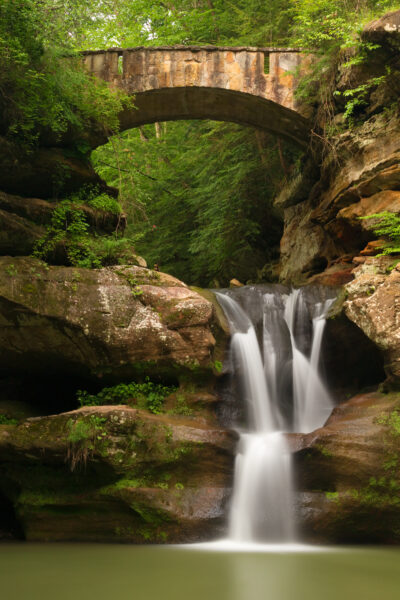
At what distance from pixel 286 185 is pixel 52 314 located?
999 cm

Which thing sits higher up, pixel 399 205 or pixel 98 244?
pixel 399 205

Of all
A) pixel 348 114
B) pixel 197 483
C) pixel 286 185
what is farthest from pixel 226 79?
pixel 197 483

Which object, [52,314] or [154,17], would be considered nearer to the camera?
[52,314]

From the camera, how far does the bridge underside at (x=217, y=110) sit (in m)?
12.9

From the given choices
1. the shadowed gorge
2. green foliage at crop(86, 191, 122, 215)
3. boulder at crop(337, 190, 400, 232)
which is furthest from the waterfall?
green foliage at crop(86, 191, 122, 215)

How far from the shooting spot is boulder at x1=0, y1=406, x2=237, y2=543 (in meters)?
6.73

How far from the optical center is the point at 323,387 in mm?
9383

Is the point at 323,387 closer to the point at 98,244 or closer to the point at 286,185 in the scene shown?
the point at 98,244

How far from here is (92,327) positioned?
816cm

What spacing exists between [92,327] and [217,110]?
818 centimetres

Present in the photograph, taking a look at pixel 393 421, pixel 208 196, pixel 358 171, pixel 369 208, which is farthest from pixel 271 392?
pixel 208 196

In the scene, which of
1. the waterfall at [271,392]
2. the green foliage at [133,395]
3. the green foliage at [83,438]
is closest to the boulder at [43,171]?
the waterfall at [271,392]

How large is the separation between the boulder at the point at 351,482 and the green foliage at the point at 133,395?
92.6 inches

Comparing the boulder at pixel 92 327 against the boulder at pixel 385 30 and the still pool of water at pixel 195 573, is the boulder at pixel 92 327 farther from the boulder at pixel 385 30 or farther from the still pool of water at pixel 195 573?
the boulder at pixel 385 30
